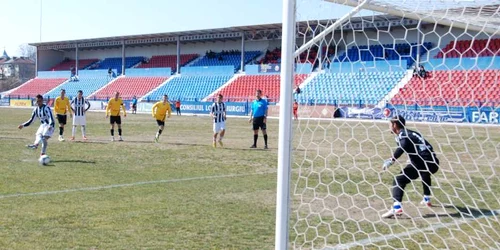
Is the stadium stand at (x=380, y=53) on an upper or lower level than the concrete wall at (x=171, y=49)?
lower

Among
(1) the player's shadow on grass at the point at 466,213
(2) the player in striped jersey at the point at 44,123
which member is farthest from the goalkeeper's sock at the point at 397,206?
(2) the player in striped jersey at the point at 44,123

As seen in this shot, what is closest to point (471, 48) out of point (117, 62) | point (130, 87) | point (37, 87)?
point (130, 87)

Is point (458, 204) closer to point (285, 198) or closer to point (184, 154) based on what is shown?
point (285, 198)

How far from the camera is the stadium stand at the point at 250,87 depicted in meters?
42.2

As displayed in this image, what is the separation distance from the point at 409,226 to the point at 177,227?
2659 mm

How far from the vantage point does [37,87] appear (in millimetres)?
64750

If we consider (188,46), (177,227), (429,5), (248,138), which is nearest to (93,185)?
(177,227)

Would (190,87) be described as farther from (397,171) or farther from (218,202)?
(218,202)

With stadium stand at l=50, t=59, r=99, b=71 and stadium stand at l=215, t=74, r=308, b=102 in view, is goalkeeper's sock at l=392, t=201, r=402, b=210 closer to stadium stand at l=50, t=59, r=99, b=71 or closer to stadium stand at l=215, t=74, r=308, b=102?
stadium stand at l=215, t=74, r=308, b=102

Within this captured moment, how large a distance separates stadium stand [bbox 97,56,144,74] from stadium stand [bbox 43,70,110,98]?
1771 mm

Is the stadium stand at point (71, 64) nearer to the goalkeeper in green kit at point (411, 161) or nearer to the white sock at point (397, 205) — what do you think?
the goalkeeper in green kit at point (411, 161)

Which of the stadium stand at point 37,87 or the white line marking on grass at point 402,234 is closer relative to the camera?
the white line marking on grass at point 402,234

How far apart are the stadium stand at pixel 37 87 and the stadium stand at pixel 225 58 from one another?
60.5ft

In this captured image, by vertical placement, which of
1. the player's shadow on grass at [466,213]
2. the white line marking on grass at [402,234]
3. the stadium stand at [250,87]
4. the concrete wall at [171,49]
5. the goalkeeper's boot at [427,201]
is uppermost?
the concrete wall at [171,49]
